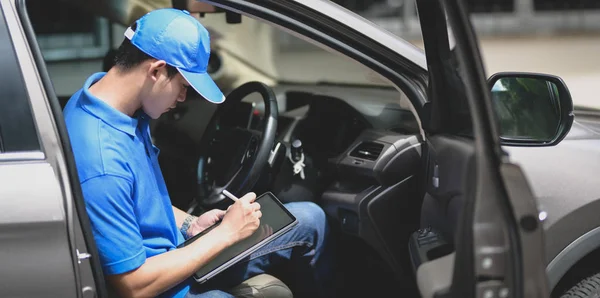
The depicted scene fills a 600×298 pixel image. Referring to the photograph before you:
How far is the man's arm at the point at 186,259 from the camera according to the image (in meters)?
2.10

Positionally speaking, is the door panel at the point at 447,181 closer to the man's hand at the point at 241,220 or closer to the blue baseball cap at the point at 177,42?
the man's hand at the point at 241,220

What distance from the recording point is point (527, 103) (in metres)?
2.49

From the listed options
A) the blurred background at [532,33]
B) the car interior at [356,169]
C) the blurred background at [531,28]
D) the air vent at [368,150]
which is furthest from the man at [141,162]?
the blurred background at [531,28]

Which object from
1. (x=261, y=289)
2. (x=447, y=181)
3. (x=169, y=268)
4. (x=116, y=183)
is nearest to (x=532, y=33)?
(x=261, y=289)

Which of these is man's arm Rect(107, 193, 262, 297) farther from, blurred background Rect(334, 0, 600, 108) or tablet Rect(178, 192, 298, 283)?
blurred background Rect(334, 0, 600, 108)

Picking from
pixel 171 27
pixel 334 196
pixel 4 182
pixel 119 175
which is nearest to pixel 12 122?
pixel 4 182

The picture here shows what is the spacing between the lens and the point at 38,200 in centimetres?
194

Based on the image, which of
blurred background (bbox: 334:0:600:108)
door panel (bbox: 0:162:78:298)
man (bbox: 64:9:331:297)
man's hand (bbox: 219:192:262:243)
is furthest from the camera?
blurred background (bbox: 334:0:600:108)

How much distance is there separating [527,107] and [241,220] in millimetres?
940

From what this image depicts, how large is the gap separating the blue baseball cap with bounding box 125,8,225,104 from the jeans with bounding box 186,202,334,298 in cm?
67

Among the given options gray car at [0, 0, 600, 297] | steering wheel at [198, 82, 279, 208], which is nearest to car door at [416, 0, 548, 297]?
gray car at [0, 0, 600, 297]

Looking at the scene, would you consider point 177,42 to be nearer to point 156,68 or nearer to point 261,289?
point 156,68

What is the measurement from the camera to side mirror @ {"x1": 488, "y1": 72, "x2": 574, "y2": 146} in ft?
7.82

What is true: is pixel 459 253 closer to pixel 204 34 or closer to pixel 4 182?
pixel 204 34
